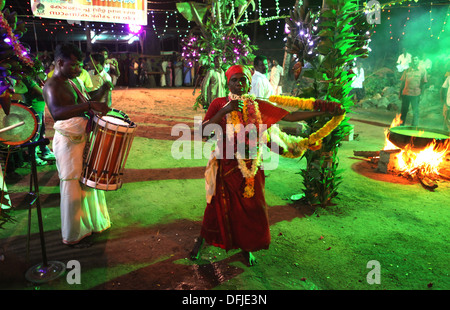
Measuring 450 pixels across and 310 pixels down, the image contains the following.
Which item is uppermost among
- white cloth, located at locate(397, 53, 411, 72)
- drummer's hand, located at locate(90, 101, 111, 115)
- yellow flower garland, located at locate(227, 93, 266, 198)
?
white cloth, located at locate(397, 53, 411, 72)

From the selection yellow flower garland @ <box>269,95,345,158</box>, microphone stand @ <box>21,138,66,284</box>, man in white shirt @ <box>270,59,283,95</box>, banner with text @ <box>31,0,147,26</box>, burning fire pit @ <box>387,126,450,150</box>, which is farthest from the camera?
man in white shirt @ <box>270,59,283,95</box>

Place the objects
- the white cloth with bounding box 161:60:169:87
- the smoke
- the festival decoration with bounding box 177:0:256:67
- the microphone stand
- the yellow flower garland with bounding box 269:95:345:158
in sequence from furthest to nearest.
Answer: the white cloth with bounding box 161:60:169:87, the smoke, the festival decoration with bounding box 177:0:256:67, the yellow flower garland with bounding box 269:95:345:158, the microphone stand

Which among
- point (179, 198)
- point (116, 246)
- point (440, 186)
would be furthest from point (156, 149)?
point (440, 186)

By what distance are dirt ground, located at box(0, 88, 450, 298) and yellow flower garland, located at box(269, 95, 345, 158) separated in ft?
4.01

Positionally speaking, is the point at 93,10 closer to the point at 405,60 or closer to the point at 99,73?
the point at 99,73

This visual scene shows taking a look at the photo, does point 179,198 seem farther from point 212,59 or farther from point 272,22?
point 272,22

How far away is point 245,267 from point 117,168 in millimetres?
1777

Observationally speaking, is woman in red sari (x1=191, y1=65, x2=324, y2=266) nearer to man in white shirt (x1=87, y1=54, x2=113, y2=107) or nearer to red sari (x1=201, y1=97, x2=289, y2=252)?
red sari (x1=201, y1=97, x2=289, y2=252)

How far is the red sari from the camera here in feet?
10.4

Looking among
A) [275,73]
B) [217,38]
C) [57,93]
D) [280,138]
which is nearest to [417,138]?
[280,138]

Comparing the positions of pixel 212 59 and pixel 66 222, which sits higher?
pixel 212 59

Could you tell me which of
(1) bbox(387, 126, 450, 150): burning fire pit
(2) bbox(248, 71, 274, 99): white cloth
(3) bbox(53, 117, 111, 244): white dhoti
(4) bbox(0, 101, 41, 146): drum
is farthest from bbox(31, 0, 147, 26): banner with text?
(1) bbox(387, 126, 450, 150): burning fire pit

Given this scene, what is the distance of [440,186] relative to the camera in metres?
5.89
